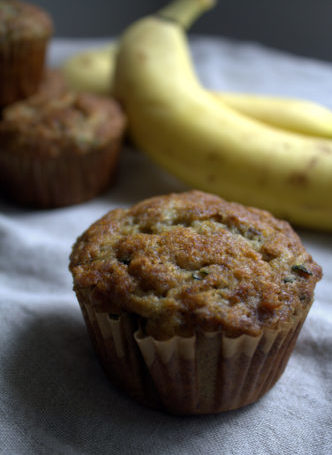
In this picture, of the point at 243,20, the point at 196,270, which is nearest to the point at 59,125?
the point at 196,270

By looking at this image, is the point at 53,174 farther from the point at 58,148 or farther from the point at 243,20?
the point at 243,20

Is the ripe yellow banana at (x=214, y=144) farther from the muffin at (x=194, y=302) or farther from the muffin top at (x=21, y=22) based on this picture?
the muffin at (x=194, y=302)

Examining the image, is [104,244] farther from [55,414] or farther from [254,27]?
[254,27]

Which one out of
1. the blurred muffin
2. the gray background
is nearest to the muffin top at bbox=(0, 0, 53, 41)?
the blurred muffin

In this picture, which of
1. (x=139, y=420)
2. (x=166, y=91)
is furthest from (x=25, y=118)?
(x=139, y=420)

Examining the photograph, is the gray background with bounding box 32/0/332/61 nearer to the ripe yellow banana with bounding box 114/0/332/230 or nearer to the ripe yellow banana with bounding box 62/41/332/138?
the ripe yellow banana with bounding box 62/41/332/138

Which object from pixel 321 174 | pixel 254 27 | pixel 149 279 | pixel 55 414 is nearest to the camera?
pixel 149 279

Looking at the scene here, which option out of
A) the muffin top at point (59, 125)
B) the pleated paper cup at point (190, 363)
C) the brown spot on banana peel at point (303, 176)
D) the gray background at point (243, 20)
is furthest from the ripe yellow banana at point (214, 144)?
the gray background at point (243, 20)
